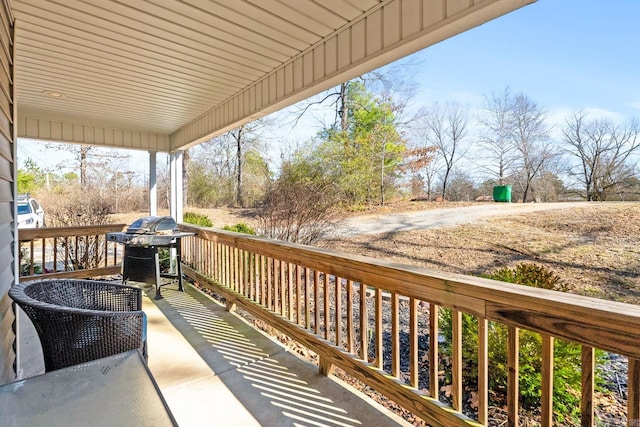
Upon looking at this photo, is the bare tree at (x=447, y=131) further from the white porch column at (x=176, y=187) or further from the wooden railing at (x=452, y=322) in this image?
the wooden railing at (x=452, y=322)

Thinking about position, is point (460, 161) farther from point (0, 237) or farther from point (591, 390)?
point (0, 237)

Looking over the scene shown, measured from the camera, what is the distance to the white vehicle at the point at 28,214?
7594 millimetres

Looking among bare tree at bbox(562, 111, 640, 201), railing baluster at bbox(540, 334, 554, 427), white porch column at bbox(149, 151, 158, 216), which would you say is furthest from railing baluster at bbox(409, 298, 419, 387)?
bare tree at bbox(562, 111, 640, 201)

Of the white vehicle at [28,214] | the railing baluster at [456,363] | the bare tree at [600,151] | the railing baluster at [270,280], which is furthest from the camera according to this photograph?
the white vehicle at [28,214]

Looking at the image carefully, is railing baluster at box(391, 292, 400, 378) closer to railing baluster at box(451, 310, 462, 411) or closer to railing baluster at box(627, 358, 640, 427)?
railing baluster at box(451, 310, 462, 411)

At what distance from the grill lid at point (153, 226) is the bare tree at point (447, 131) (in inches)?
280

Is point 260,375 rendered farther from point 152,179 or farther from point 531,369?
point 152,179

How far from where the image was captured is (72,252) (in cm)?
584

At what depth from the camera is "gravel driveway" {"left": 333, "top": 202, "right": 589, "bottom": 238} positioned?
7261mm

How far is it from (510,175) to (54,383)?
9251 millimetres

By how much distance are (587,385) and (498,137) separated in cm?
831

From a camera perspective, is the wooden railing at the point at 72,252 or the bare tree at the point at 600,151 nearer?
the wooden railing at the point at 72,252

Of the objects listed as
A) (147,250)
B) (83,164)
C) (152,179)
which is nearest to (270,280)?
(147,250)

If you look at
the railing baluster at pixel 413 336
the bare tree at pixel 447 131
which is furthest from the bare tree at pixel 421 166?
the railing baluster at pixel 413 336
